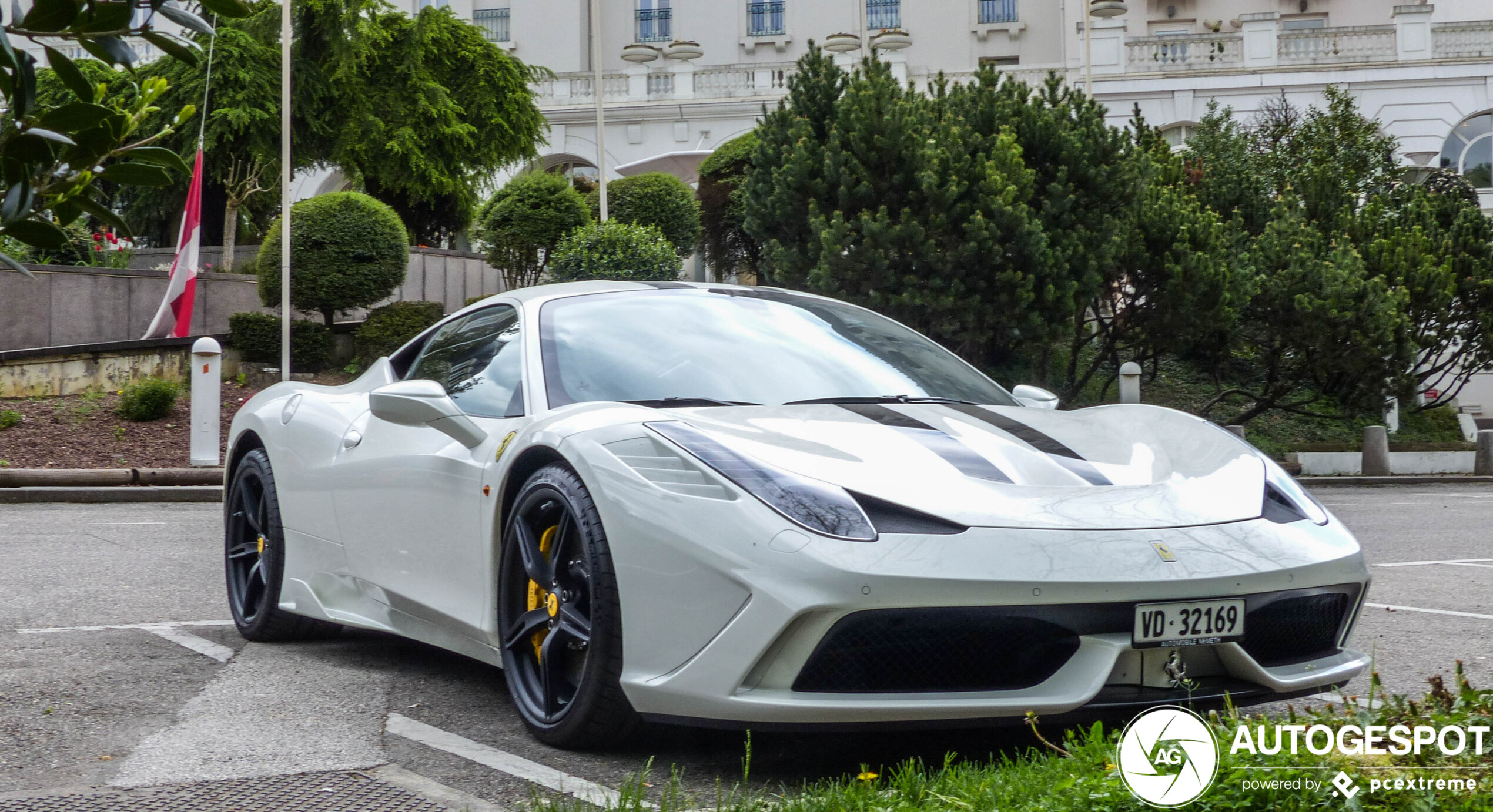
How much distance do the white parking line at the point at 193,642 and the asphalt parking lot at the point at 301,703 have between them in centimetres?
1

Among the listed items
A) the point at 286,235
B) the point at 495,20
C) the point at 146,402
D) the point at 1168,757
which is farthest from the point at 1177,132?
the point at 1168,757

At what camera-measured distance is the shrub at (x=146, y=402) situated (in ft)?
50.3

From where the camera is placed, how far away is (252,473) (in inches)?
211

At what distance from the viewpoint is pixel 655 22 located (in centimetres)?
4788

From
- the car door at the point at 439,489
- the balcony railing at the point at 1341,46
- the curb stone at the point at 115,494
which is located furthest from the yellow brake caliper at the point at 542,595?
the balcony railing at the point at 1341,46

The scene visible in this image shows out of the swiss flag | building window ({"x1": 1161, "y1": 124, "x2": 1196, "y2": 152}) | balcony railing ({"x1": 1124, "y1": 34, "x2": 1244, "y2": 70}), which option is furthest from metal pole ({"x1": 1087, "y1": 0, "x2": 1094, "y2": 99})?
the swiss flag

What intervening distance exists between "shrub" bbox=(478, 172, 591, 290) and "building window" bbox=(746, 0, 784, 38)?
85.7 ft

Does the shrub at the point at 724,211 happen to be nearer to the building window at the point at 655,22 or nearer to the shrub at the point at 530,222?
the shrub at the point at 530,222

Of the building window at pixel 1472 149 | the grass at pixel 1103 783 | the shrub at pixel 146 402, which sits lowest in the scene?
the grass at pixel 1103 783

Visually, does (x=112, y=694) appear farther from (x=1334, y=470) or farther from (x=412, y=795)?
(x=1334, y=470)

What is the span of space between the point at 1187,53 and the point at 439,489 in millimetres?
35598

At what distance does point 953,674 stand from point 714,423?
89 centimetres

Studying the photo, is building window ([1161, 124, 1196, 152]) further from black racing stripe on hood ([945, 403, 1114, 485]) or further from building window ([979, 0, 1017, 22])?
black racing stripe on hood ([945, 403, 1114, 485])

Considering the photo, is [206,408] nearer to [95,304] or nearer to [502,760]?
[95,304]
